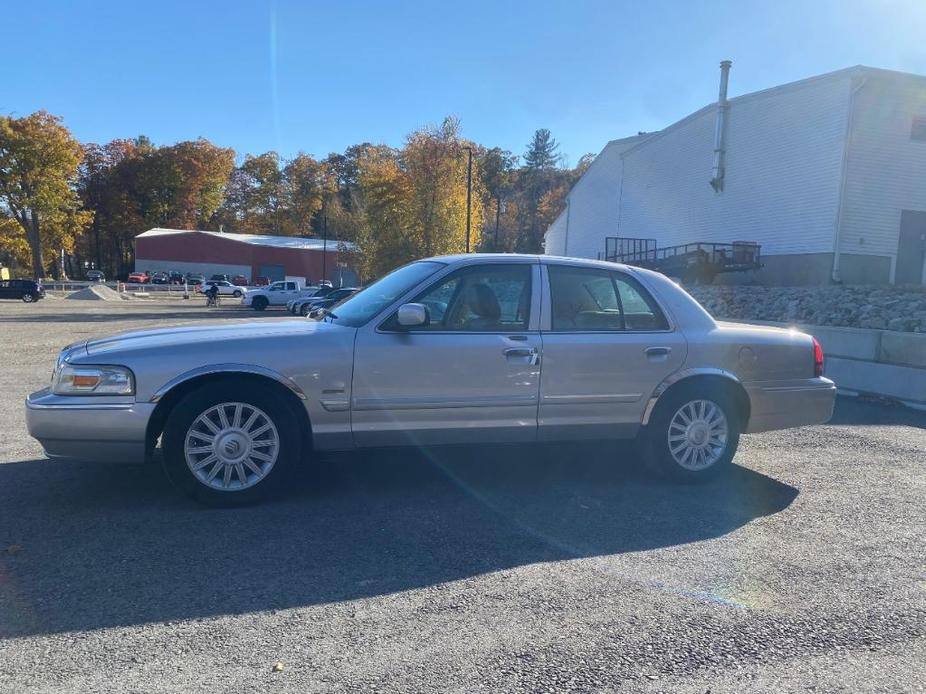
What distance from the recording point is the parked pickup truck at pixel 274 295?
37.9 m

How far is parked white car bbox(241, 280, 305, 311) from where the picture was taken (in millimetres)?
37938

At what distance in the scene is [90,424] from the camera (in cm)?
413

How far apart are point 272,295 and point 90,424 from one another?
35.6 m

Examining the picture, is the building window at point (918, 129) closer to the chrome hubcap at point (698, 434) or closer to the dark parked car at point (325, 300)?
the dark parked car at point (325, 300)

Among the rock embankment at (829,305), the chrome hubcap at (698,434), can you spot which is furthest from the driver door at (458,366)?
the rock embankment at (829,305)

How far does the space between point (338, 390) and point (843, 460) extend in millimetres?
4558

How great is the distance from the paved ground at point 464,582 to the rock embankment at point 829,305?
30.1ft

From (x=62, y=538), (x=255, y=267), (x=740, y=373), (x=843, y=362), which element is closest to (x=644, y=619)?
(x=740, y=373)

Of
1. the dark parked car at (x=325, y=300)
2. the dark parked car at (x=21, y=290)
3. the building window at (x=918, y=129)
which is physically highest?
the building window at (x=918, y=129)

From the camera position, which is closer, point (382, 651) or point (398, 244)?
point (382, 651)

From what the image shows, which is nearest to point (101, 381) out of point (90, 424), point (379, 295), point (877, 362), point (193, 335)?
point (90, 424)

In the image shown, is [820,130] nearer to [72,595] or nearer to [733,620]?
[733,620]

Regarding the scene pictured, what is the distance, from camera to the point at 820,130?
22.9 metres

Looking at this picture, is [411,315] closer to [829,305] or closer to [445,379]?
[445,379]
